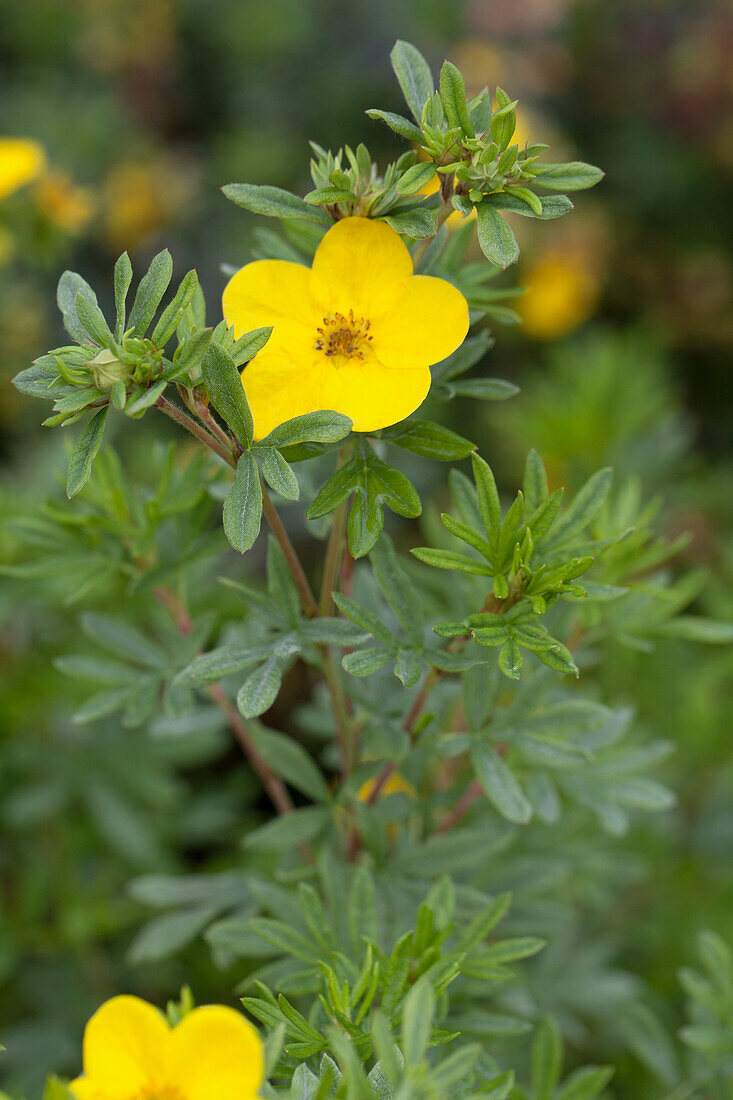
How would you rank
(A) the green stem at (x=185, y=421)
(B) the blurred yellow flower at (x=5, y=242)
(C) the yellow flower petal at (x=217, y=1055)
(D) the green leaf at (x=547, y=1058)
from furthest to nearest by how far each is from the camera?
1. (B) the blurred yellow flower at (x=5, y=242)
2. (D) the green leaf at (x=547, y=1058)
3. (A) the green stem at (x=185, y=421)
4. (C) the yellow flower petal at (x=217, y=1055)

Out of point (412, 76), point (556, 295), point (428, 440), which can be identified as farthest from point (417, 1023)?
point (556, 295)

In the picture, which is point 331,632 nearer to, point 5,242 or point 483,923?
point 483,923

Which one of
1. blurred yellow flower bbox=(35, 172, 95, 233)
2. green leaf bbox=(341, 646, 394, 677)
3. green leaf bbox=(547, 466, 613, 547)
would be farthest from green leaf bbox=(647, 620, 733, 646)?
blurred yellow flower bbox=(35, 172, 95, 233)

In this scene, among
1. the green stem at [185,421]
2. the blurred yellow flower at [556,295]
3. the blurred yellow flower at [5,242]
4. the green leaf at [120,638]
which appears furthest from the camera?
the blurred yellow flower at [556,295]

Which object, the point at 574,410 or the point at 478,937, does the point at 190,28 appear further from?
the point at 478,937

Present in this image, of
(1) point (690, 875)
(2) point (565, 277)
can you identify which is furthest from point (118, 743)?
(2) point (565, 277)

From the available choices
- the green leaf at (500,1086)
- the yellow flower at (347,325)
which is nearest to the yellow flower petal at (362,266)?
the yellow flower at (347,325)

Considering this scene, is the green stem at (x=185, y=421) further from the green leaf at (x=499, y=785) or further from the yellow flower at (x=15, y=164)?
the yellow flower at (x=15, y=164)
